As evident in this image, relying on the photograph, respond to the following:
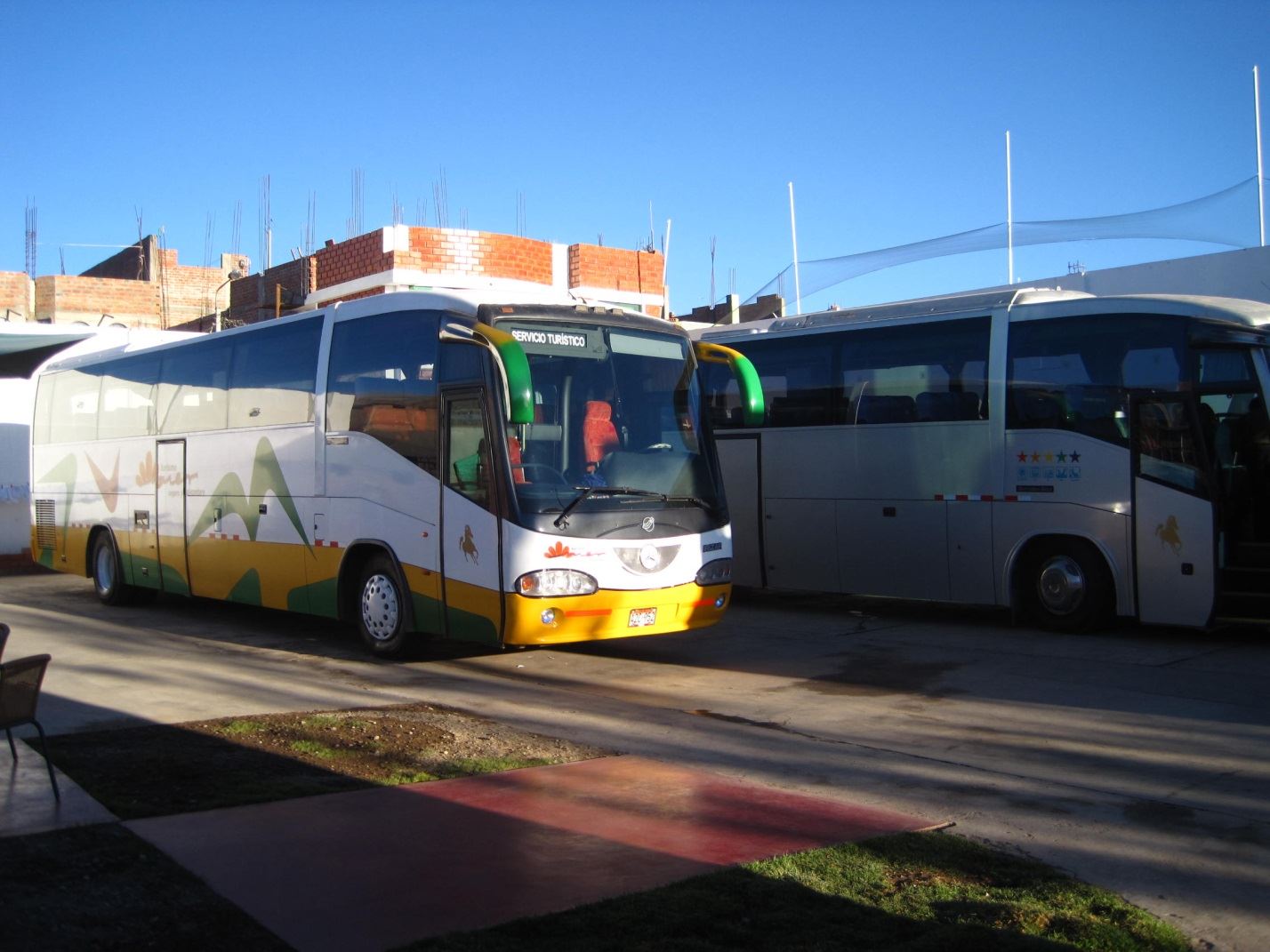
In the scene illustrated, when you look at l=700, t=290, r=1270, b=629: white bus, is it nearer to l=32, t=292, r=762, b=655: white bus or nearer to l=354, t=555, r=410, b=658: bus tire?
l=32, t=292, r=762, b=655: white bus

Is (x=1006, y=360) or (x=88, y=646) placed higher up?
(x=1006, y=360)

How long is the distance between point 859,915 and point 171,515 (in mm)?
12100

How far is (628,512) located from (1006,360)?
5159mm

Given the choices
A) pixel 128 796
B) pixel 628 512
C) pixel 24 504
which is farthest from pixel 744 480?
pixel 24 504

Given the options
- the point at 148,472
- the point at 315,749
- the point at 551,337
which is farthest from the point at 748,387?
the point at 148,472

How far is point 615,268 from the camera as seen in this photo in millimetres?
25375

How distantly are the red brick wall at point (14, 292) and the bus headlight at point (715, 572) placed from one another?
27.6 metres

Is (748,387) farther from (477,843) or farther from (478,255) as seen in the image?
(478,255)

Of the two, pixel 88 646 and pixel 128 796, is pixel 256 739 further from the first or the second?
pixel 88 646

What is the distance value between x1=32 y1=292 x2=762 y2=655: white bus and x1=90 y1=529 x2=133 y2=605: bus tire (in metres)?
2.82

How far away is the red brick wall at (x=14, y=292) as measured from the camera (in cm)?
3222

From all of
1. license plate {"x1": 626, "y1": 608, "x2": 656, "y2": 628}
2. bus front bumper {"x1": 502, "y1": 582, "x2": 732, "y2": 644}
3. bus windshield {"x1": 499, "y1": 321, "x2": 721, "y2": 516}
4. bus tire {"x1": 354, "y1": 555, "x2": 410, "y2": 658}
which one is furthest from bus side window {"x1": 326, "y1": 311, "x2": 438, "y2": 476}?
license plate {"x1": 626, "y1": 608, "x2": 656, "y2": 628}

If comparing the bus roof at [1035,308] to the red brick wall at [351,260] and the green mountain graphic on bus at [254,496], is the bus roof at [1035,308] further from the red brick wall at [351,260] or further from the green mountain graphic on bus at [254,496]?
the red brick wall at [351,260]

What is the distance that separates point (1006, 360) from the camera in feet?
43.1
